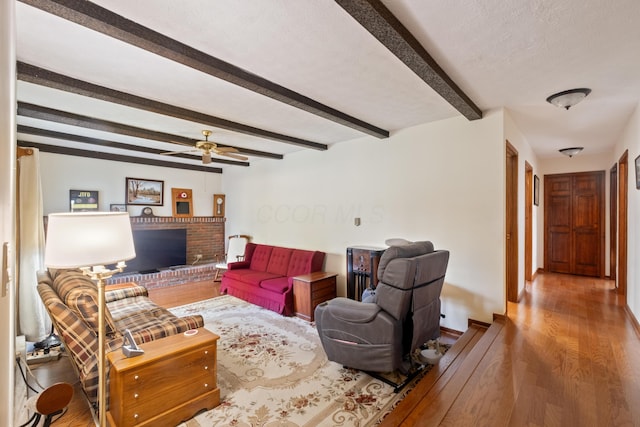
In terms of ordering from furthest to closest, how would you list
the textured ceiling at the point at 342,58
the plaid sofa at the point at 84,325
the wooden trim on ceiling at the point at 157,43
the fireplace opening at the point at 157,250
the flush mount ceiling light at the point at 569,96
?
1. the fireplace opening at the point at 157,250
2. the flush mount ceiling light at the point at 569,96
3. the plaid sofa at the point at 84,325
4. the textured ceiling at the point at 342,58
5. the wooden trim on ceiling at the point at 157,43

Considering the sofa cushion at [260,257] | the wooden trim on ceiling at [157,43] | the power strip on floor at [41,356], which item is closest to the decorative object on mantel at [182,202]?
the sofa cushion at [260,257]

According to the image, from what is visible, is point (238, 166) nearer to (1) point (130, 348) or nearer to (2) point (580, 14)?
(1) point (130, 348)

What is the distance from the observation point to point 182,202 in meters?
6.66

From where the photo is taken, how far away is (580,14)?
171 cm

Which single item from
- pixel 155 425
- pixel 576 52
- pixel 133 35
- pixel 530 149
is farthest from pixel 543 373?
pixel 530 149

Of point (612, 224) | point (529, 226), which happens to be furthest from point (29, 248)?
point (612, 224)

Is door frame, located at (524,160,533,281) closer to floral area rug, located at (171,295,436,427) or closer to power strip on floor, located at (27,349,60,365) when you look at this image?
floral area rug, located at (171,295,436,427)

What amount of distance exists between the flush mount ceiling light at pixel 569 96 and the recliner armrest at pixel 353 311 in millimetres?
2556

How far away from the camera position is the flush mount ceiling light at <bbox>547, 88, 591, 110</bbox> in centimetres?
271

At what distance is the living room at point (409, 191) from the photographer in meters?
3.35

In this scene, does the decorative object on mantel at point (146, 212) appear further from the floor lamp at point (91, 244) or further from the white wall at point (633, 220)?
the white wall at point (633, 220)

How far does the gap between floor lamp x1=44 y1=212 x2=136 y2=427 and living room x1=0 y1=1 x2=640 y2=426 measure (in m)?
3.25

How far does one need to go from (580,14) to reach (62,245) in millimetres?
3123

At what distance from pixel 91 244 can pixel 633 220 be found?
5.05m
